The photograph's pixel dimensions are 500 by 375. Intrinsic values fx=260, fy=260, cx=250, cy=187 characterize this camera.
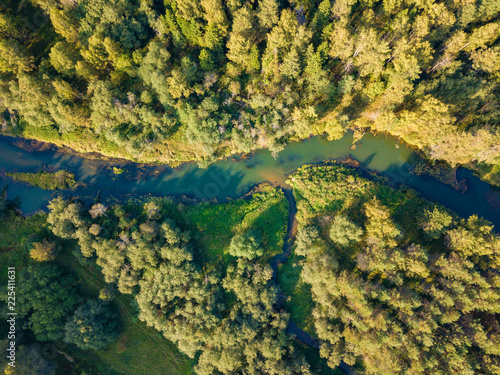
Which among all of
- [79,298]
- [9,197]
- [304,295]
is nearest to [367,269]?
[304,295]

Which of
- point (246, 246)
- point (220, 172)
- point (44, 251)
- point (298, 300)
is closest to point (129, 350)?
point (44, 251)

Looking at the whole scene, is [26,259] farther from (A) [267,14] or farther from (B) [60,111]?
(A) [267,14]

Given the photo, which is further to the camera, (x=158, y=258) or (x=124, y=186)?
(x=124, y=186)

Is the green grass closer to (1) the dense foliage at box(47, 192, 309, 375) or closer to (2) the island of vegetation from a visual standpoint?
(2) the island of vegetation

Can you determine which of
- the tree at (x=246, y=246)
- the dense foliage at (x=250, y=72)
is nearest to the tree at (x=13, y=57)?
the dense foliage at (x=250, y=72)

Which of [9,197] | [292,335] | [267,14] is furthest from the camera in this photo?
[9,197]

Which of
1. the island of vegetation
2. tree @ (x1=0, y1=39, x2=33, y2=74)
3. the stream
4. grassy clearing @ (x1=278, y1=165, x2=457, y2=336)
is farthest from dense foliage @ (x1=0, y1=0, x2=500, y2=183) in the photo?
the island of vegetation

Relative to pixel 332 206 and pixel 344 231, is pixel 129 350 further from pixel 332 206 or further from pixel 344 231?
pixel 332 206
